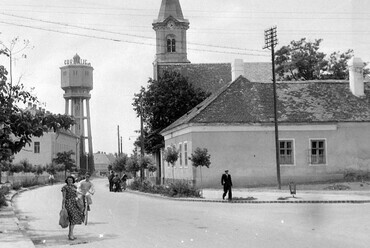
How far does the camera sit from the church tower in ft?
281

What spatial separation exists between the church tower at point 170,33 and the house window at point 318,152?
4198cm

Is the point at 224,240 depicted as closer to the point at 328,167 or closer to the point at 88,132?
the point at 328,167

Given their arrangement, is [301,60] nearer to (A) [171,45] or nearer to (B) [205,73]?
(B) [205,73]

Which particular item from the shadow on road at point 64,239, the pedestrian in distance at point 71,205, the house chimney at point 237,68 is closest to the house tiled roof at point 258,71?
the house chimney at point 237,68

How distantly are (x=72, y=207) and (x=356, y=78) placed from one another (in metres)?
38.0

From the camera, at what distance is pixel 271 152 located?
44.9 metres

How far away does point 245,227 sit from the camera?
16500 mm

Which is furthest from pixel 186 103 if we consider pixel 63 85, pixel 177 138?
pixel 63 85

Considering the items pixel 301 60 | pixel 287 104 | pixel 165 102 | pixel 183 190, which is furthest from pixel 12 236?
pixel 301 60

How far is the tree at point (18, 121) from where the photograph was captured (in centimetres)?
1756

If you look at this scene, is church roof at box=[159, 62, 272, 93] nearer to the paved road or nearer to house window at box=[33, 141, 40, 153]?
house window at box=[33, 141, 40, 153]

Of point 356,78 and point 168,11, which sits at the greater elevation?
point 168,11

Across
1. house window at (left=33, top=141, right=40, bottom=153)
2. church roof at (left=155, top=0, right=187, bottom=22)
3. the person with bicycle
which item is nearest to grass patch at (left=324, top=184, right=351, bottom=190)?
the person with bicycle

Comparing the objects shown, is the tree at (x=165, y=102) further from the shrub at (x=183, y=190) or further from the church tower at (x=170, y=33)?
the shrub at (x=183, y=190)
